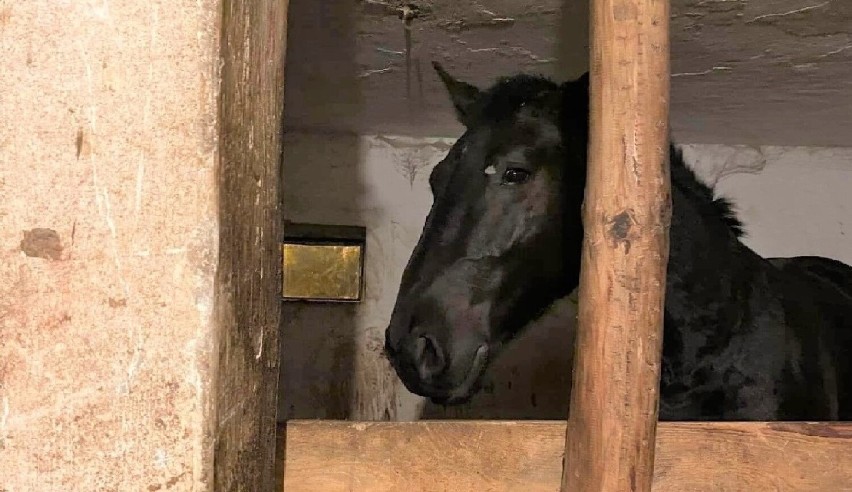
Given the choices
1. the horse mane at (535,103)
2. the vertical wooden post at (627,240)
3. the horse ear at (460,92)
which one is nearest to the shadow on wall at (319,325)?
the horse ear at (460,92)

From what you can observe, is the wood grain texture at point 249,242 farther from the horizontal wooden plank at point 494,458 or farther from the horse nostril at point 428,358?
the horse nostril at point 428,358

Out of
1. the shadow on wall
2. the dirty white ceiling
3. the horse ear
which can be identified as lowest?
the shadow on wall

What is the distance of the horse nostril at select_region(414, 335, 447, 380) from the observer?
130 cm

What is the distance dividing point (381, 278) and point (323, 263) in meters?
0.17

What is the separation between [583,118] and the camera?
4.77ft

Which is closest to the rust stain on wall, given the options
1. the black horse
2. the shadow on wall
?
the black horse

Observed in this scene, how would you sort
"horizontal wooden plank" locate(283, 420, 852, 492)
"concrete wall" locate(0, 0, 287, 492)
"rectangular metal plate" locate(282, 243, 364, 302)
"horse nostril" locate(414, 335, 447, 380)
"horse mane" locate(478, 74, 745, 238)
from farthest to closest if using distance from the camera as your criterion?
"rectangular metal plate" locate(282, 243, 364, 302) → "horse mane" locate(478, 74, 745, 238) → "horse nostril" locate(414, 335, 447, 380) → "horizontal wooden plank" locate(283, 420, 852, 492) → "concrete wall" locate(0, 0, 287, 492)

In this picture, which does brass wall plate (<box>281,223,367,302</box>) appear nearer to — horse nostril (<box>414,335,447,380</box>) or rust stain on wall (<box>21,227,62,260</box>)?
horse nostril (<box>414,335,447,380</box>)

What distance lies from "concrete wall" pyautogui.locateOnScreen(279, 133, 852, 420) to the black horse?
2.87ft

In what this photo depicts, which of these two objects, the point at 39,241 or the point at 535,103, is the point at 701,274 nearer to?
the point at 535,103

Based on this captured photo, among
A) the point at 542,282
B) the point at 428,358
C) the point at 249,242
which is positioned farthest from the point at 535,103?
the point at 249,242

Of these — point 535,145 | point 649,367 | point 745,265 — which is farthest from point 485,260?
point 649,367

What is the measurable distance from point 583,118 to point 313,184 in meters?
1.06

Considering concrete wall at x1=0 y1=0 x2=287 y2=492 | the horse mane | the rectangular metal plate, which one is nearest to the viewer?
concrete wall at x1=0 y1=0 x2=287 y2=492
